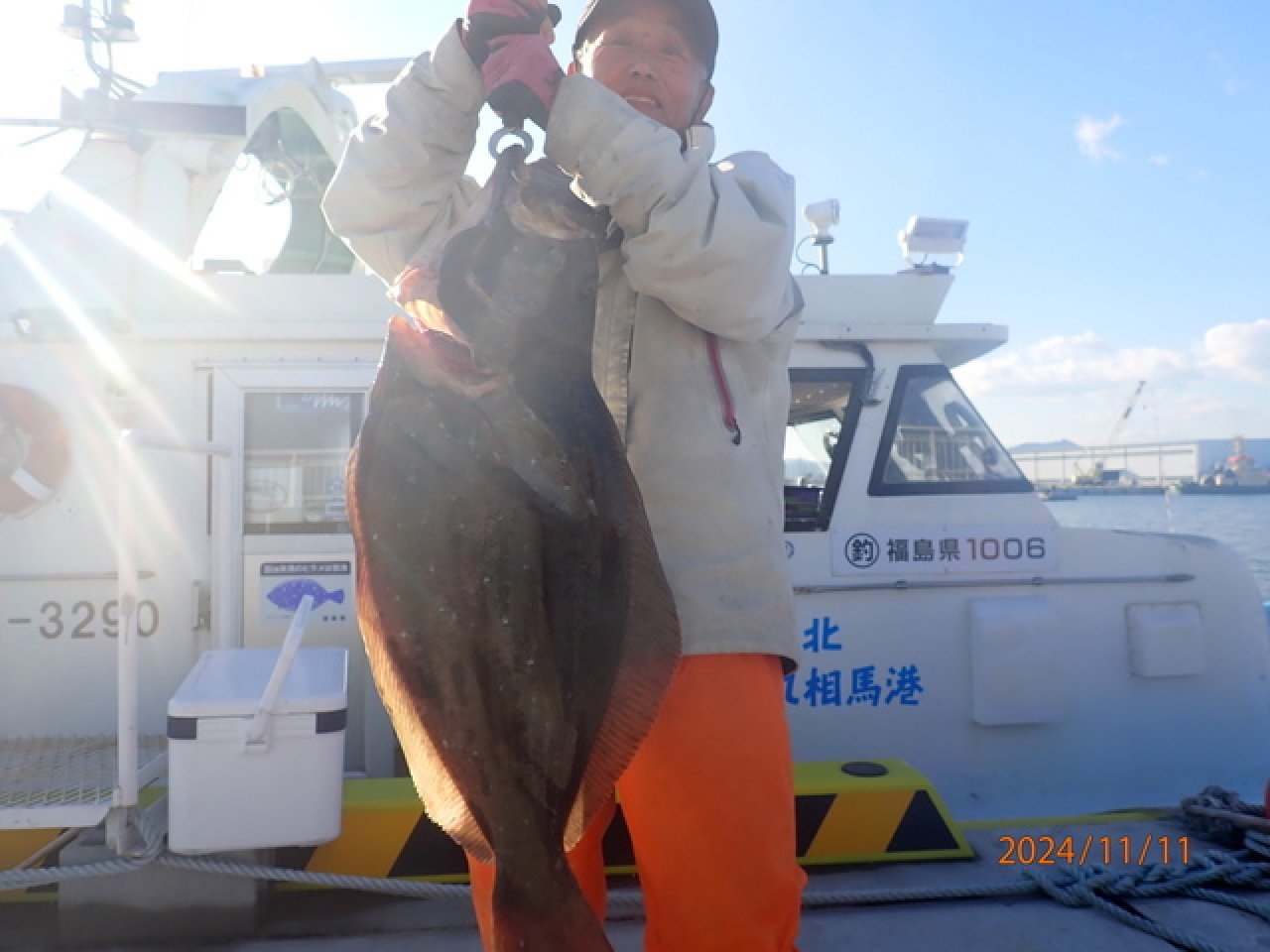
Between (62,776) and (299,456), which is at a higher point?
(299,456)

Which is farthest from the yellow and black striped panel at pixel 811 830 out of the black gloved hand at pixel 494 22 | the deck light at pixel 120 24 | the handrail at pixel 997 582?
the deck light at pixel 120 24

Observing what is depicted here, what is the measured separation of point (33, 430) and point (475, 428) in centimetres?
363

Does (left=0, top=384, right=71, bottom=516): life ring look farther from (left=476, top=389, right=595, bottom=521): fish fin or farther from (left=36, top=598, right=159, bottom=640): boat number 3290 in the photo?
(left=476, top=389, right=595, bottom=521): fish fin

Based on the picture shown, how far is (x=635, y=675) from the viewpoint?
1.45 metres

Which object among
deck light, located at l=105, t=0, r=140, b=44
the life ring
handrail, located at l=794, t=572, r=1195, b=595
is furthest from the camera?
deck light, located at l=105, t=0, r=140, b=44

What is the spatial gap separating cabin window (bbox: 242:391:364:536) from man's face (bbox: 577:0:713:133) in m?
2.78

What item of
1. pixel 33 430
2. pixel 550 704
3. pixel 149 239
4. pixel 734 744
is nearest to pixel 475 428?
pixel 550 704

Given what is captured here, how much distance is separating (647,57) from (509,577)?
3.55ft

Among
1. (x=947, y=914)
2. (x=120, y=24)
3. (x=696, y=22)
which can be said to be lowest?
(x=947, y=914)

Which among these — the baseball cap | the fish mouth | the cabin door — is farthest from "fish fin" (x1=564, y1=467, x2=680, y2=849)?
the cabin door

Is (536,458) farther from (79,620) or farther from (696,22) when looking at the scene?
(79,620)

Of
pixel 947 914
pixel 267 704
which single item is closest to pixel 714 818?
pixel 267 704
